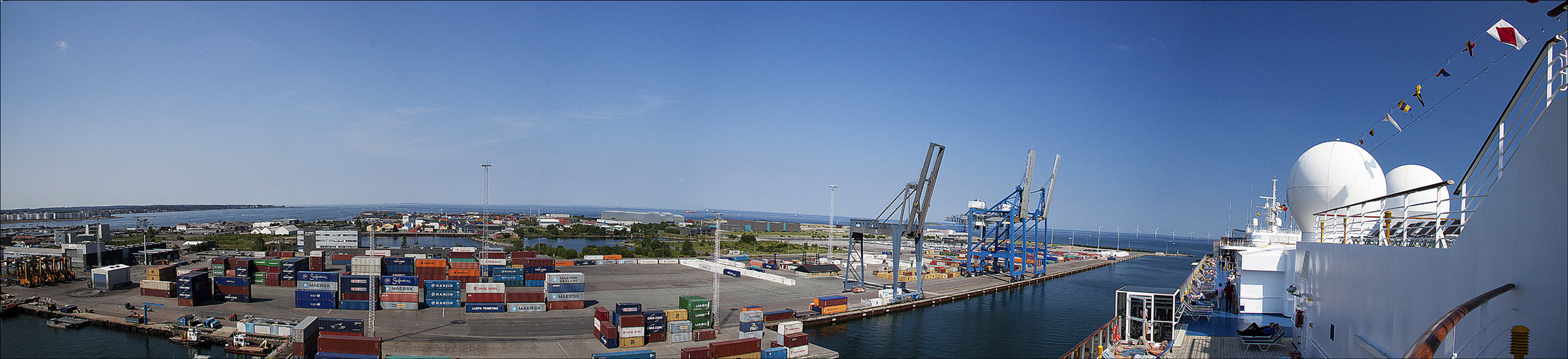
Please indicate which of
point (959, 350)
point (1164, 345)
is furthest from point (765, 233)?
point (1164, 345)

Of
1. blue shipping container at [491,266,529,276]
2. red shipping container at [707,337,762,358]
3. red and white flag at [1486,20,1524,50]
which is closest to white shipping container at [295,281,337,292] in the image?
blue shipping container at [491,266,529,276]

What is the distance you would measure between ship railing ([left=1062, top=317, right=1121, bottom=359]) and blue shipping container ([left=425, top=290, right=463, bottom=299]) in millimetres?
23512

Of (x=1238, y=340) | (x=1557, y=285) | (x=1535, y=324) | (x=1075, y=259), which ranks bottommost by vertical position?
(x=1075, y=259)

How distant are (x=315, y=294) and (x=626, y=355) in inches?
656

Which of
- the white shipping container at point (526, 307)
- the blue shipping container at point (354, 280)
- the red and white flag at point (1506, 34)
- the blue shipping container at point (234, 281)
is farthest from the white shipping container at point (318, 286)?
the red and white flag at point (1506, 34)

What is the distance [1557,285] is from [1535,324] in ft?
1.11

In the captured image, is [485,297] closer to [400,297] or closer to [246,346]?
[400,297]

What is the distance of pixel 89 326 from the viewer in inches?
969

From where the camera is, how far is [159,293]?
94.6 feet

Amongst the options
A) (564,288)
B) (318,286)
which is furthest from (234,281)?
(564,288)

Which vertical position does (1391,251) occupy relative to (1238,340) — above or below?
above

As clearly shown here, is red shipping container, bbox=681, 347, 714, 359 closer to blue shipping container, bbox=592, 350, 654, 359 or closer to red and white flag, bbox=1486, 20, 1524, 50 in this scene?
blue shipping container, bbox=592, 350, 654, 359

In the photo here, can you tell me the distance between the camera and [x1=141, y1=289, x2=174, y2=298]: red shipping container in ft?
94.3

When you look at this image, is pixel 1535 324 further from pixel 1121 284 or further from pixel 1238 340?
pixel 1121 284
